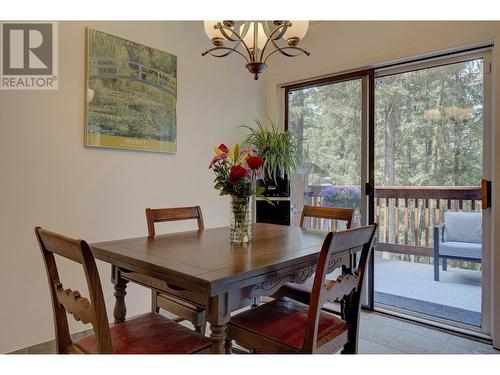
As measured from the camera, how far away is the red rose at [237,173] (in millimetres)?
1626

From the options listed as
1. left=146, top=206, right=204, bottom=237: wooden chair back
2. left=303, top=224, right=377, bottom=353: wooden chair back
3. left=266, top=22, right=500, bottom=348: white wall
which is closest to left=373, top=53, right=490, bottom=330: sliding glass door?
left=266, top=22, right=500, bottom=348: white wall

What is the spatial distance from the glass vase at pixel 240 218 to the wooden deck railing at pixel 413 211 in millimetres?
1697

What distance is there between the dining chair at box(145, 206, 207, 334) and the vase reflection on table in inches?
18.2

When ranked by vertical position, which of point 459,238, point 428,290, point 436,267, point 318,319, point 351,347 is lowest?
point 428,290

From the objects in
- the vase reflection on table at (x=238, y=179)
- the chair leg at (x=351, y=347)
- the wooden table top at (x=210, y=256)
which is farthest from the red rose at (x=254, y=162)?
the chair leg at (x=351, y=347)

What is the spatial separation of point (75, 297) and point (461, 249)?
8.90 feet

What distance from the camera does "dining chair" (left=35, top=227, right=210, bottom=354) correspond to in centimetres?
105

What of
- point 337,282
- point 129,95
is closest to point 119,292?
point 337,282

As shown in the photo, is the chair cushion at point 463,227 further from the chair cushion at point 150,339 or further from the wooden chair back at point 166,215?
the chair cushion at point 150,339

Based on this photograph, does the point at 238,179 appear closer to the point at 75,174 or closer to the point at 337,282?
the point at 337,282

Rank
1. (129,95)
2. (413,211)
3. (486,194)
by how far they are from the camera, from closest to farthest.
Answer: (486,194), (129,95), (413,211)

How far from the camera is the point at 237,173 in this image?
162cm

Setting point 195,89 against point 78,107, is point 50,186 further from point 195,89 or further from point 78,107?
point 195,89

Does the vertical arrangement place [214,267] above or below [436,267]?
above
